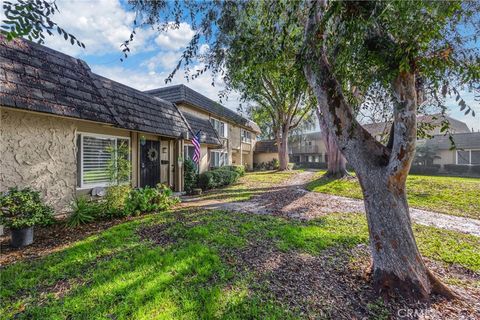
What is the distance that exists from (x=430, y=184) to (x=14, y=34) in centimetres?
1637

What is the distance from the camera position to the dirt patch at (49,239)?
14.3 feet

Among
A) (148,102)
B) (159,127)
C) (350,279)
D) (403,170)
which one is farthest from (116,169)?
(403,170)

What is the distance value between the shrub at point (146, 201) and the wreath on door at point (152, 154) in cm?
268

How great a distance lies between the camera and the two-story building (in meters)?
15.3

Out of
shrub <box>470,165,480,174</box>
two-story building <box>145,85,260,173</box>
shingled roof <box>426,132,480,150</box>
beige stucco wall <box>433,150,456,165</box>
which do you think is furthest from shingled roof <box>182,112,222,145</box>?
beige stucco wall <box>433,150,456,165</box>

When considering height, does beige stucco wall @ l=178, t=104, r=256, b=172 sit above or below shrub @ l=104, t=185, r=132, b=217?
above

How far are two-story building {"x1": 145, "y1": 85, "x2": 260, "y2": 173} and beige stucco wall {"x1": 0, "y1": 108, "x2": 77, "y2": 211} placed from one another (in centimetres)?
588

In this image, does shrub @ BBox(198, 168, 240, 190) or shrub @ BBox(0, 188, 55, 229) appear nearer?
shrub @ BBox(0, 188, 55, 229)

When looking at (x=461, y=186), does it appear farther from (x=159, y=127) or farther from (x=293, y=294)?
(x=159, y=127)

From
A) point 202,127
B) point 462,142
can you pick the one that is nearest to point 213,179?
point 202,127

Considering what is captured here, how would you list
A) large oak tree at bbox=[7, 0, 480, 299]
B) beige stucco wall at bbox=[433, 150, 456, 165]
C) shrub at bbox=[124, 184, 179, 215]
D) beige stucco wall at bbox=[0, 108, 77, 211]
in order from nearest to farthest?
large oak tree at bbox=[7, 0, 480, 299], beige stucco wall at bbox=[0, 108, 77, 211], shrub at bbox=[124, 184, 179, 215], beige stucco wall at bbox=[433, 150, 456, 165]

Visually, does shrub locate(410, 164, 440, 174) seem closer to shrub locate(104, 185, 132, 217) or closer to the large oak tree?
the large oak tree

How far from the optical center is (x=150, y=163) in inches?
416

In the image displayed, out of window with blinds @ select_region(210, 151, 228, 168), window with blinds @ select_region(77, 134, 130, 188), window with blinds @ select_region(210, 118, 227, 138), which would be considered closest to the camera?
window with blinds @ select_region(77, 134, 130, 188)
